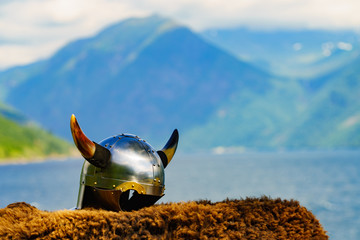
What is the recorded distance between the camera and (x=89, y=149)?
547 centimetres

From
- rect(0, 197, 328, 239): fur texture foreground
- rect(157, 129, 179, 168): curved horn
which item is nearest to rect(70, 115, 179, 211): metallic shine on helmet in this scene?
rect(157, 129, 179, 168): curved horn

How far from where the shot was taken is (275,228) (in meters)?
5.34

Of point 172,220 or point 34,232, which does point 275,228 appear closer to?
point 172,220

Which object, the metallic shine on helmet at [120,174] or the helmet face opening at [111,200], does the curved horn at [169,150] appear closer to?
the metallic shine on helmet at [120,174]

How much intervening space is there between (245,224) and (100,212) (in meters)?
1.30

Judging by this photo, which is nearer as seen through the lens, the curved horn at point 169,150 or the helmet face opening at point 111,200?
the helmet face opening at point 111,200

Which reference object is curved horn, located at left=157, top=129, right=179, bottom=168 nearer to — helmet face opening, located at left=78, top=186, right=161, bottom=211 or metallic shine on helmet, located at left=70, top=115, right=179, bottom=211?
metallic shine on helmet, located at left=70, top=115, right=179, bottom=211

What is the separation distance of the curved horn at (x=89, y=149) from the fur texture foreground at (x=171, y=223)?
60 cm

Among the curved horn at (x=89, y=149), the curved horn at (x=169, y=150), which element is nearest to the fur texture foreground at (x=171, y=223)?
the curved horn at (x=89, y=149)

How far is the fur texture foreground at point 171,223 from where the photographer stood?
4945 millimetres

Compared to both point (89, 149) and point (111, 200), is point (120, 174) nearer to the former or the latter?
point (111, 200)

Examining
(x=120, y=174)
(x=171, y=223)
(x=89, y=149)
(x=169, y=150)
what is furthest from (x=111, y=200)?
(x=169, y=150)

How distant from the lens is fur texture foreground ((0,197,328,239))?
16.2ft

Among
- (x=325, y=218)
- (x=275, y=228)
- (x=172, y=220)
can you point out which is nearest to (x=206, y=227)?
(x=172, y=220)
